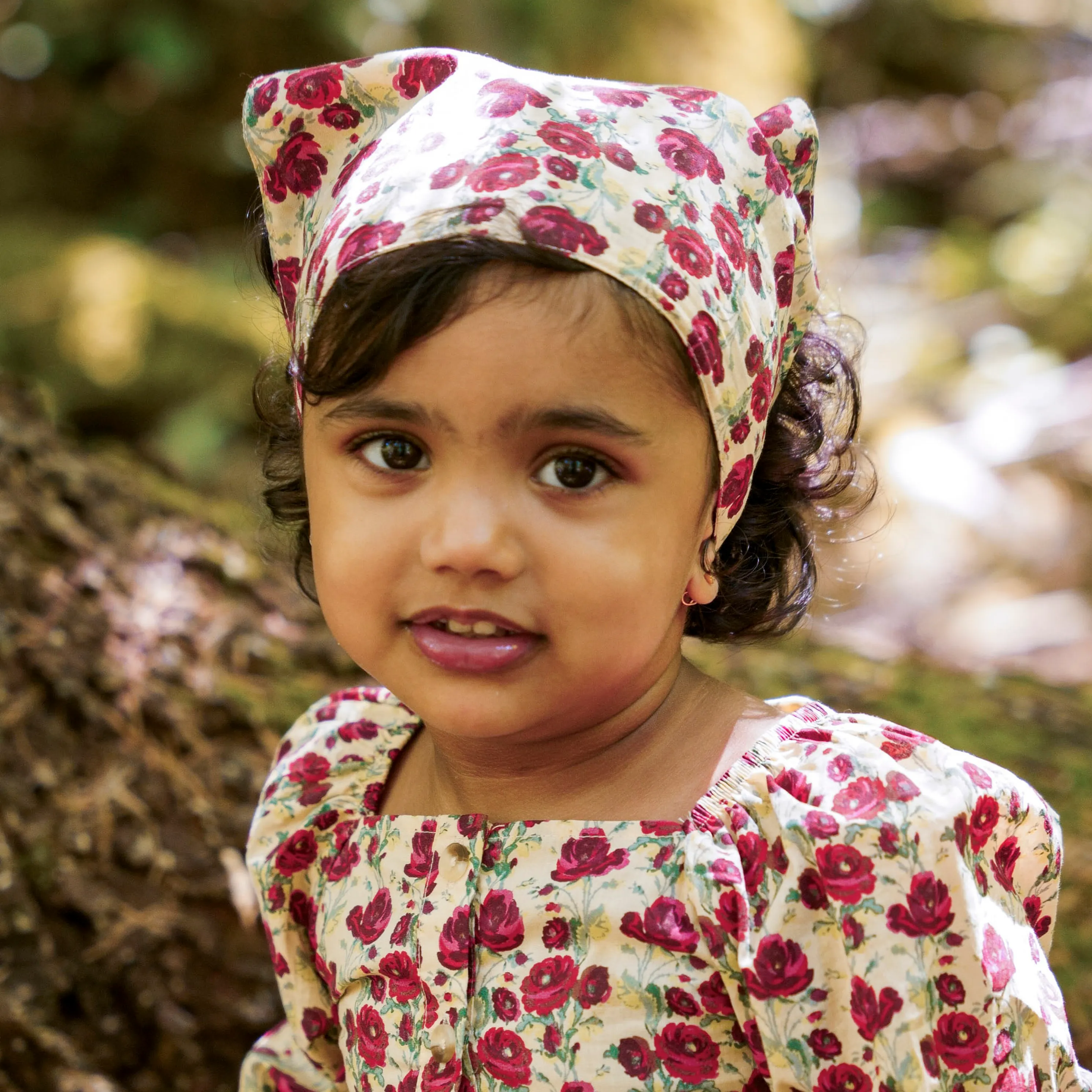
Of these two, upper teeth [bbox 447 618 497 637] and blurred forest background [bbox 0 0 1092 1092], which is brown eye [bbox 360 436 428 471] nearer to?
upper teeth [bbox 447 618 497 637]

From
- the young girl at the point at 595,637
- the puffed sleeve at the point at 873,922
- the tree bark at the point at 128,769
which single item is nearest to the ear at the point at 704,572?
the young girl at the point at 595,637

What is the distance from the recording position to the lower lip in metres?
1.45

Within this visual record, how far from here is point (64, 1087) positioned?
2039mm

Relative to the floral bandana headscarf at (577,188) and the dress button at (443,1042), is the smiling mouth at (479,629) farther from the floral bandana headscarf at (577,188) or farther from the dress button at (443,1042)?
the dress button at (443,1042)

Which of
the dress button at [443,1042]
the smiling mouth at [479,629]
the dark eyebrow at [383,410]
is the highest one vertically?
the dark eyebrow at [383,410]

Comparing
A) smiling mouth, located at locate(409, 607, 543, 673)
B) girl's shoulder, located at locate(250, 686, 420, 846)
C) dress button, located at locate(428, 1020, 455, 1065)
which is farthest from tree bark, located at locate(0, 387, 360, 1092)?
smiling mouth, located at locate(409, 607, 543, 673)

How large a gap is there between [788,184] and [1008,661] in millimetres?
3576

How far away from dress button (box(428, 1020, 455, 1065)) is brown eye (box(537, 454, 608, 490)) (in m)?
0.70

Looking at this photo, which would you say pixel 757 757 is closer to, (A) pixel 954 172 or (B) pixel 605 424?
(B) pixel 605 424

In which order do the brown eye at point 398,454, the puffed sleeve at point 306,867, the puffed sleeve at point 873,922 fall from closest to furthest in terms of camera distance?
1. the puffed sleeve at point 873,922
2. the brown eye at point 398,454
3. the puffed sleeve at point 306,867

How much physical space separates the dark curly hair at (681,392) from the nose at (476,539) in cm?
18

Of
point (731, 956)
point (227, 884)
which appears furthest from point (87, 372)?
point (731, 956)

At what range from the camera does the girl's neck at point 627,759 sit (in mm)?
1591

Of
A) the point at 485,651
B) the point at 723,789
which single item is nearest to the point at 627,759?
the point at 723,789
